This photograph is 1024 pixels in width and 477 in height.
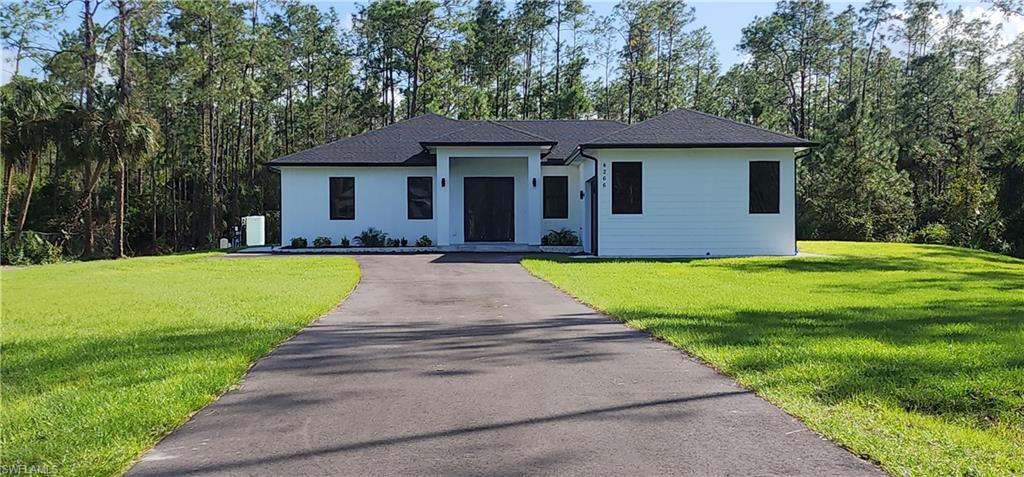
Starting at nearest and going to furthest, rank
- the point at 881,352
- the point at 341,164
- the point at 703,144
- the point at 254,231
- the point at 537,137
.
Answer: the point at 881,352
the point at 703,144
the point at 537,137
the point at 341,164
the point at 254,231

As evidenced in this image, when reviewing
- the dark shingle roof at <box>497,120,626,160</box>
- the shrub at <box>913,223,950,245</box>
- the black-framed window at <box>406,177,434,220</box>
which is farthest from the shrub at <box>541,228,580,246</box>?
the shrub at <box>913,223,950,245</box>

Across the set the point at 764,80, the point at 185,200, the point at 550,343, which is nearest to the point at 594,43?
the point at 764,80

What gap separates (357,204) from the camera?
81.7 feet

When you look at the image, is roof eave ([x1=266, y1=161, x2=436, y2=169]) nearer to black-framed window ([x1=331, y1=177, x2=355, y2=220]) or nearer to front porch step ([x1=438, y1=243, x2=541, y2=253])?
black-framed window ([x1=331, y1=177, x2=355, y2=220])

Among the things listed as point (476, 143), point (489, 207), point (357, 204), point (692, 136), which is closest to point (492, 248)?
point (489, 207)

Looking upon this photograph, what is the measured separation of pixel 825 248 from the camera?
23734 mm

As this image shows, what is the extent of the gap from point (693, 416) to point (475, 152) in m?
18.8

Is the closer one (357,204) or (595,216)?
(595,216)

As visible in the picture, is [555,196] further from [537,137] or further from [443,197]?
[443,197]

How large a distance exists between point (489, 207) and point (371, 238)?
390 centimetres

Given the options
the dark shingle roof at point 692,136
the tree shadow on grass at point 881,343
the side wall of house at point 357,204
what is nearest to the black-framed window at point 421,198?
the side wall of house at point 357,204

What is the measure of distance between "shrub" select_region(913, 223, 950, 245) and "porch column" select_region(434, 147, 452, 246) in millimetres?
19081

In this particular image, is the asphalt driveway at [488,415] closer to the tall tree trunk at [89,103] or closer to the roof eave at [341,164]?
the roof eave at [341,164]

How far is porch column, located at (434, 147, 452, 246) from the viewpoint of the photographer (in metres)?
23.3
